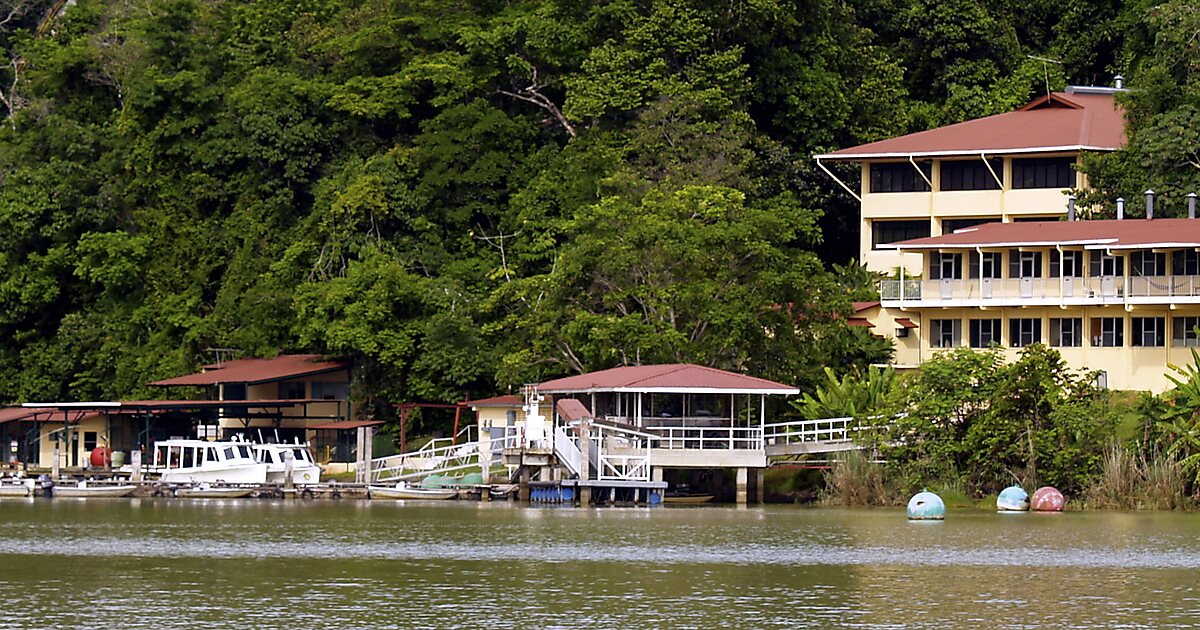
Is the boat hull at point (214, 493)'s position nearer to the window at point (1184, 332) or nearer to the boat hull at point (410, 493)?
the boat hull at point (410, 493)

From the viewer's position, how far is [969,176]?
81938 millimetres

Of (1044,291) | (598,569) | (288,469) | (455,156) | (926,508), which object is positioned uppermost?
(455,156)

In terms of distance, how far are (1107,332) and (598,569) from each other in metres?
29.9

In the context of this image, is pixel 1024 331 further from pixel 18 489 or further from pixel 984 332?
pixel 18 489

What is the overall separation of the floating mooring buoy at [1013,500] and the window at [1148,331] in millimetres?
11320

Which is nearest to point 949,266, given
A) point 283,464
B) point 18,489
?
point 283,464

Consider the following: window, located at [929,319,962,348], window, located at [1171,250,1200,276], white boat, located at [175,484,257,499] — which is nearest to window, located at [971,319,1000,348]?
window, located at [929,319,962,348]

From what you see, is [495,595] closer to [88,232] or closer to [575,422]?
[575,422]

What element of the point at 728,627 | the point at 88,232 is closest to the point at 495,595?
the point at 728,627

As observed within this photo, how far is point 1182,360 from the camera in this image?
223 feet

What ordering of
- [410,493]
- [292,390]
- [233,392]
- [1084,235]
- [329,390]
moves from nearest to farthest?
[410,493], [1084,235], [233,392], [329,390], [292,390]

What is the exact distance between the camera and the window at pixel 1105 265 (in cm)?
6875

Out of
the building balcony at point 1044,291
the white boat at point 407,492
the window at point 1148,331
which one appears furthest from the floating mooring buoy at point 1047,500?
the white boat at point 407,492

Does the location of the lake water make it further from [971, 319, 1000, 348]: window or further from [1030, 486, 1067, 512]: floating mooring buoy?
[971, 319, 1000, 348]: window
